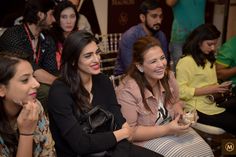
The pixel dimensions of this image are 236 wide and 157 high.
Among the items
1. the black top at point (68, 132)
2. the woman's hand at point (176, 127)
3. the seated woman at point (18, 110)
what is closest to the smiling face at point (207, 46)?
the woman's hand at point (176, 127)

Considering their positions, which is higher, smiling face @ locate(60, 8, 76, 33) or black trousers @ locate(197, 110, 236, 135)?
smiling face @ locate(60, 8, 76, 33)

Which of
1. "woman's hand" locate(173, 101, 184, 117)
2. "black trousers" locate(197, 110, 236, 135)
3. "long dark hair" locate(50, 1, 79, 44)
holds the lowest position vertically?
"black trousers" locate(197, 110, 236, 135)

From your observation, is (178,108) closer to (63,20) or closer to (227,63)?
(227,63)

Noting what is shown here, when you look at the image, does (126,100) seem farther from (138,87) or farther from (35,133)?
(35,133)

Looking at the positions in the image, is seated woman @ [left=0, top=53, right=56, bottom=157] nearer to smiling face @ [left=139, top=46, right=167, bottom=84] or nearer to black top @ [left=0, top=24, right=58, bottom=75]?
smiling face @ [left=139, top=46, right=167, bottom=84]

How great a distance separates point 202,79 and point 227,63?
1.25 feet

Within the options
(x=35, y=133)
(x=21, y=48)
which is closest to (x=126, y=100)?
(x=35, y=133)

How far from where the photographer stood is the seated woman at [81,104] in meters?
1.75

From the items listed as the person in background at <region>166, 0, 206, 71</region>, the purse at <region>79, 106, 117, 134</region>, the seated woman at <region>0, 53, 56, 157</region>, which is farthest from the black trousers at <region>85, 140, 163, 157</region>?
the person in background at <region>166, 0, 206, 71</region>

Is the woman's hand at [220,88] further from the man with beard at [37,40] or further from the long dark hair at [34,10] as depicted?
the long dark hair at [34,10]

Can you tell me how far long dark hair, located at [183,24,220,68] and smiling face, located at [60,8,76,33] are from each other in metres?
0.94

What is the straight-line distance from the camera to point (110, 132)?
182 cm

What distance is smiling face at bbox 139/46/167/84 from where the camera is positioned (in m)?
2.14

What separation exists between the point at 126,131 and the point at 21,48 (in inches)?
45.4
